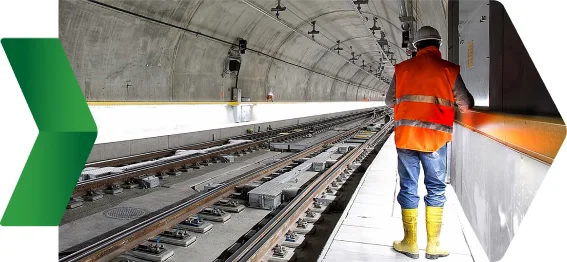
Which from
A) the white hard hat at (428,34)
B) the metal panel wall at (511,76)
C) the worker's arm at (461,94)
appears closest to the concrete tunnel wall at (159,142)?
the white hard hat at (428,34)

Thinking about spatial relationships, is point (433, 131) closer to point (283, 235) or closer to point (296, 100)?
point (283, 235)

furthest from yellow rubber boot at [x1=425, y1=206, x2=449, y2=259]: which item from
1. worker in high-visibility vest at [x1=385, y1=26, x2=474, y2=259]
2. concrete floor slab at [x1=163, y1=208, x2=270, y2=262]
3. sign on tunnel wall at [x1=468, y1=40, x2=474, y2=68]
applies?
sign on tunnel wall at [x1=468, y1=40, x2=474, y2=68]

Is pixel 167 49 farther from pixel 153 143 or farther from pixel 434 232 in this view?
pixel 434 232

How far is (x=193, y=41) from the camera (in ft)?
44.5

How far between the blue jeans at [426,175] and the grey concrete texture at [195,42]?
25.6 feet

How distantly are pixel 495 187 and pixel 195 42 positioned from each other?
11.6 meters

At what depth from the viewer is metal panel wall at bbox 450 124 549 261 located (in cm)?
291

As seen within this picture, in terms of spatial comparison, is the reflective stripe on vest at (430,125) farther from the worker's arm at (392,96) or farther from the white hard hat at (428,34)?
the white hard hat at (428,34)

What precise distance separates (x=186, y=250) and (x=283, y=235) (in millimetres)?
1145

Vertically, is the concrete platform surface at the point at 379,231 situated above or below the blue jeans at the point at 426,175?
below

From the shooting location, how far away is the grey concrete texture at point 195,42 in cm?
970

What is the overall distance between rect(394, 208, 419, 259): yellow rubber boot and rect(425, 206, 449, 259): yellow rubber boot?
127 millimetres

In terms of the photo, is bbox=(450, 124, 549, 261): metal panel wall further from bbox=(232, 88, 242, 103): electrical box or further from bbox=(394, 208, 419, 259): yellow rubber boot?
bbox=(232, 88, 242, 103): electrical box

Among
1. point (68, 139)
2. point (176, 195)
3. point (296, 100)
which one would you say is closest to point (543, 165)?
point (68, 139)
